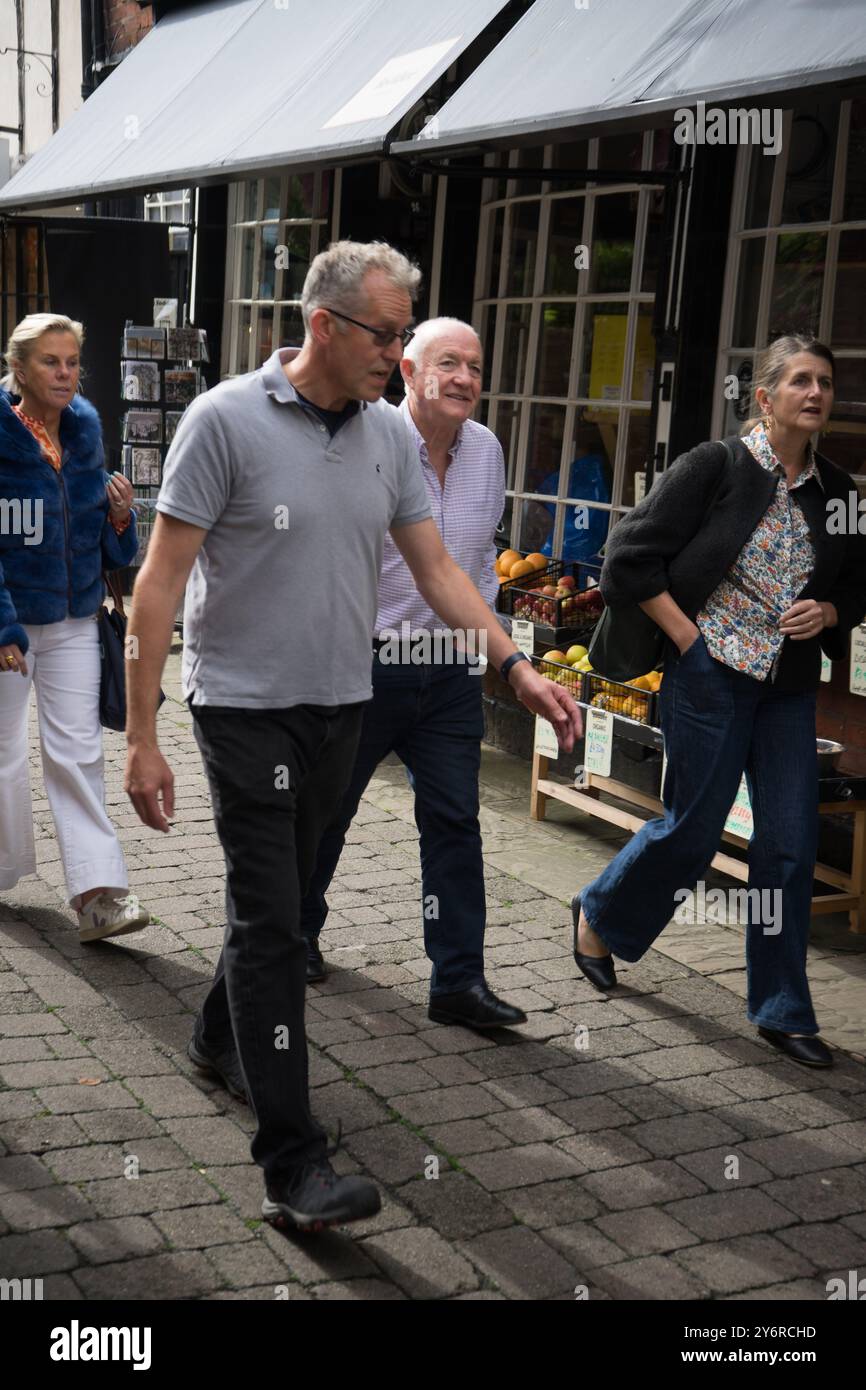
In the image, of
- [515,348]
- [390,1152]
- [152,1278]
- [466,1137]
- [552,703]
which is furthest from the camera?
[515,348]

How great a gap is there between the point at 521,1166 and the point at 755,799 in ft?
4.67

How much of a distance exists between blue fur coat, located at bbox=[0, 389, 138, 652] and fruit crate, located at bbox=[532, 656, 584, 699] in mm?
2141

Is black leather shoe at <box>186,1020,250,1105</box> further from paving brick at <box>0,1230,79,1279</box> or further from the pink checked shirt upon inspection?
the pink checked shirt

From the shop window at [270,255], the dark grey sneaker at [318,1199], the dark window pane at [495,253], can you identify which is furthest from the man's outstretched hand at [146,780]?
the shop window at [270,255]

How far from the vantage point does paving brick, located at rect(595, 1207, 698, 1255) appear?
3660 mm

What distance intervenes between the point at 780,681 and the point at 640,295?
3.82 m

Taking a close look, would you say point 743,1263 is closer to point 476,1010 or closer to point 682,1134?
point 682,1134

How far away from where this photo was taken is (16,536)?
5379mm

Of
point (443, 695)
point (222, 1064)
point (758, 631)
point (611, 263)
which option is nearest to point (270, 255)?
point (611, 263)

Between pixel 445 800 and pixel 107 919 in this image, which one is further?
pixel 107 919

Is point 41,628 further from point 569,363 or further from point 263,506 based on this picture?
point 569,363

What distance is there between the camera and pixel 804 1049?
4.77 m

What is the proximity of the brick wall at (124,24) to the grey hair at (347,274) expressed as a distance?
1107cm

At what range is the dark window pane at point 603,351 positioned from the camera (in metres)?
8.26
